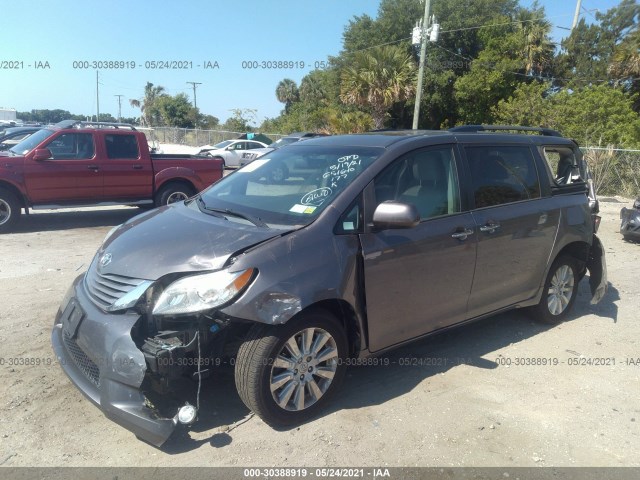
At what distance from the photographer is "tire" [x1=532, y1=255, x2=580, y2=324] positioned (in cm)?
511

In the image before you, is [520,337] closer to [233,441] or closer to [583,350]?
[583,350]

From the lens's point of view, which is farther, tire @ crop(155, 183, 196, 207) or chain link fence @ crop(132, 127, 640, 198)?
chain link fence @ crop(132, 127, 640, 198)

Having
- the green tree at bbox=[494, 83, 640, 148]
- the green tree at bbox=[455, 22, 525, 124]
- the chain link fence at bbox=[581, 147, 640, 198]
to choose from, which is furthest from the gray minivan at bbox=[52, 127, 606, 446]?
the green tree at bbox=[455, 22, 525, 124]

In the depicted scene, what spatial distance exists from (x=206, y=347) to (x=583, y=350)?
11.7 ft

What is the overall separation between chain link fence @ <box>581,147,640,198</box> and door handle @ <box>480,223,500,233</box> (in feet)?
44.1

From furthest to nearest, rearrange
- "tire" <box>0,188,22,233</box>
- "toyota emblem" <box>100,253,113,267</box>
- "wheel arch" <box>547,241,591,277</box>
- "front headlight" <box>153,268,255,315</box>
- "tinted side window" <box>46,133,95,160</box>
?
"tinted side window" <box>46,133,95,160</box>, "tire" <box>0,188,22,233</box>, "wheel arch" <box>547,241,591,277</box>, "toyota emblem" <box>100,253,113,267</box>, "front headlight" <box>153,268,255,315</box>

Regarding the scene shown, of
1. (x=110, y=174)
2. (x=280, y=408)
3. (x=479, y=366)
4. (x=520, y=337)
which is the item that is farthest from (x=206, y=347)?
(x=110, y=174)

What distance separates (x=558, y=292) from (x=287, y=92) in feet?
205

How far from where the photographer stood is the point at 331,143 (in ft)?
14.0

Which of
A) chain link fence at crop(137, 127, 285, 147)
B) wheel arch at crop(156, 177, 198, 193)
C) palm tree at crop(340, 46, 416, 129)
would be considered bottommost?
wheel arch at crop(156, 177, 198, 193)

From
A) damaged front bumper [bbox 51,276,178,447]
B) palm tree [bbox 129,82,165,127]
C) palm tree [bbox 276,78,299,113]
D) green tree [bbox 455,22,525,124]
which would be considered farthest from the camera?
palm tree [bbox 129,82,165,127]

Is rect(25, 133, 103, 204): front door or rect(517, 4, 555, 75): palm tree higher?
rect(517, 4, 555, 75): palm tree

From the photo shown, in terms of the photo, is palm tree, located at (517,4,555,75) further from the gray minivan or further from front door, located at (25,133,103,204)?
the gray minivan

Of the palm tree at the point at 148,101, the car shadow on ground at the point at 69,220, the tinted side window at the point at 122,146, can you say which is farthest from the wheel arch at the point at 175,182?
the palm tree at the point at 148,101
